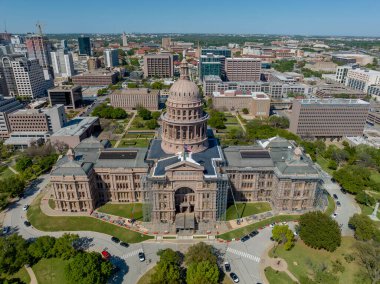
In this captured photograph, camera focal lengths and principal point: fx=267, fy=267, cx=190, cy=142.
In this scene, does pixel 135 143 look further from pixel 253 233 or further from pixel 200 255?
pixel 200 255

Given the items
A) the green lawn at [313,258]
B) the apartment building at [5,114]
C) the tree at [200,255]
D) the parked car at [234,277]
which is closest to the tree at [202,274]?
the tree at [200,255]

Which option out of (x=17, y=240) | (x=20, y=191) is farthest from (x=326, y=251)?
(x=20, y=191)

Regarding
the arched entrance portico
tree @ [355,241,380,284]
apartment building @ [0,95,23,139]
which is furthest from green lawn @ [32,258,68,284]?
apartment building @ [0,95,23,139]

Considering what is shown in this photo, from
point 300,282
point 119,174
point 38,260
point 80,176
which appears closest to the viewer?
point 300,282

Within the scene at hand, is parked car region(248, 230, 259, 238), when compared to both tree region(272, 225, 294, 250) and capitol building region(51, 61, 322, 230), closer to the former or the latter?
tree region(272, 225, 294, 250)

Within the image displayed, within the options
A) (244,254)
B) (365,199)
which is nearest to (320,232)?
(244,254)

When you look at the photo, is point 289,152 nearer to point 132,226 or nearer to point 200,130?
point 200,130
